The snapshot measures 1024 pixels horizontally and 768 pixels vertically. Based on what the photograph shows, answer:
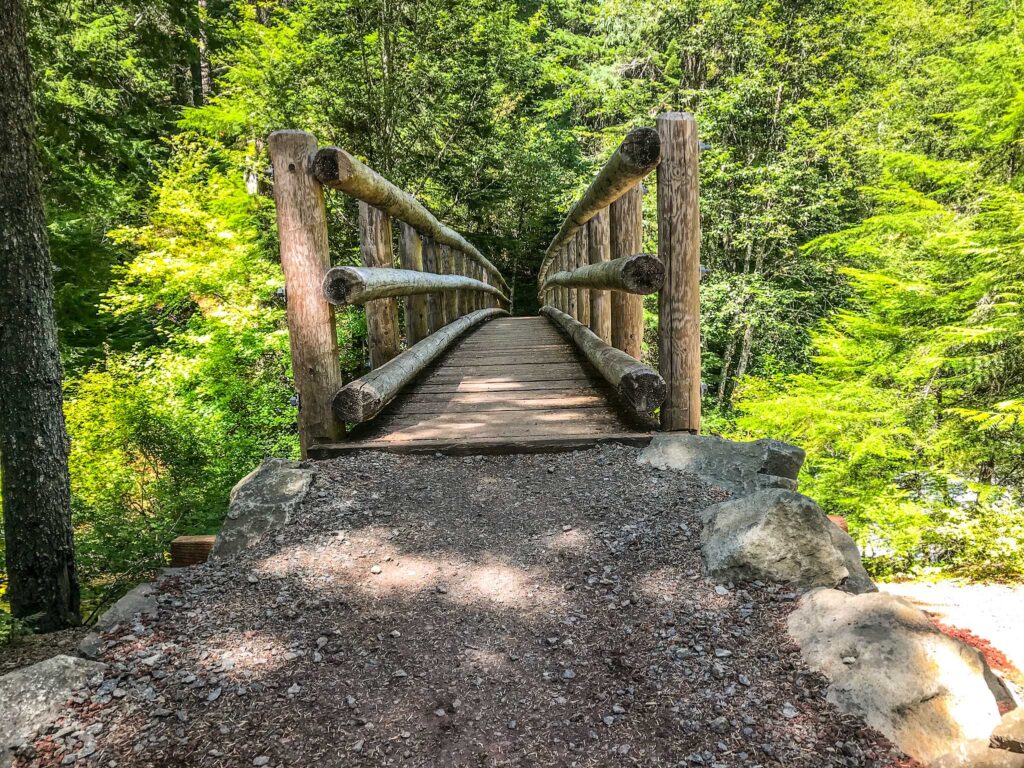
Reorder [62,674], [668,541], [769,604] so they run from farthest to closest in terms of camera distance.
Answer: [668,541], [769,604], [62,674]

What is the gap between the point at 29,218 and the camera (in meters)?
3.82

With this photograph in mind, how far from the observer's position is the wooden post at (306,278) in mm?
2713

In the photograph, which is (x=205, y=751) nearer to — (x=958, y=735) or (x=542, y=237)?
(x=958, y=735)

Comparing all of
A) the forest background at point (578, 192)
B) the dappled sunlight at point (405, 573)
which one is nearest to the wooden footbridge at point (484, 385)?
the dappled sunlight at point (405, 573)

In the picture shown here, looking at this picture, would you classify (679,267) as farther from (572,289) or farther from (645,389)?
(572,289)

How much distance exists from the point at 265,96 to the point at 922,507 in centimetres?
1127

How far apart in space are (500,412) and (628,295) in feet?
4.57

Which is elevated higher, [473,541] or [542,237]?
[542,237]

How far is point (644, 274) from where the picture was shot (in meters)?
2.77

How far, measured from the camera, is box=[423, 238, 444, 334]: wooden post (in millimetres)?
5668

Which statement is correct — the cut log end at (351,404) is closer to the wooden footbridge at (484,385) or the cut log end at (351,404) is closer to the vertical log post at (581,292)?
the wooden footbridge at (484,385)

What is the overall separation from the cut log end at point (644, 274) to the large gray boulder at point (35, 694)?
8.15ft

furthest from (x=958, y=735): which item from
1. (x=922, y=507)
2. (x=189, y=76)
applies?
(x=189, y=76)

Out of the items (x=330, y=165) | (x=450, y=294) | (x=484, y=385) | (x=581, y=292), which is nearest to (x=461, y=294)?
(x=450, y=294)
